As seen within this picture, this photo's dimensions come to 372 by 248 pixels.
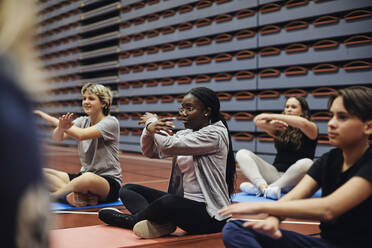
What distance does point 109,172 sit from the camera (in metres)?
2.93

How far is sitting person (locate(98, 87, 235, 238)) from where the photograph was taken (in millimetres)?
2039

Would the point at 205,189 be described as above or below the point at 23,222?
below

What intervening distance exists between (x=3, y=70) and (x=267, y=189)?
293 centimetres

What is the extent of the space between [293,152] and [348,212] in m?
2.25

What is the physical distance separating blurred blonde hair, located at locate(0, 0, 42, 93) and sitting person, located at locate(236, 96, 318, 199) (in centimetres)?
277

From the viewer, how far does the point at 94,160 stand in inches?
115

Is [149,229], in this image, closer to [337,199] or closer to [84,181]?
[84,181]

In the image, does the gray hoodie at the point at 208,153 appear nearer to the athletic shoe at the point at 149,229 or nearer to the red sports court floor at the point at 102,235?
the red sports court floor at the point at 102,235

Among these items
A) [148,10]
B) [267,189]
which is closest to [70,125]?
[267,189]

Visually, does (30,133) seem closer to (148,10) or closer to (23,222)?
(23,222)

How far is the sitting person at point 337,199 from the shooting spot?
117 centimetres

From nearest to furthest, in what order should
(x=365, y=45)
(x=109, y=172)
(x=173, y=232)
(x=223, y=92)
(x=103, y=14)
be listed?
(x=173, y=232) < (x=109, y=172) < (x=365, y=45) < (x=223, y=92) < (x=103, y=14)

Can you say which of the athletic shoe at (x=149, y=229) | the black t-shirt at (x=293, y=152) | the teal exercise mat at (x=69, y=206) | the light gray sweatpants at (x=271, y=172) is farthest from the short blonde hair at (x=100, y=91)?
the black t-shirt at (x=293, y=152)

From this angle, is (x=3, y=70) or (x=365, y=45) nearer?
(x=3, y=70)
